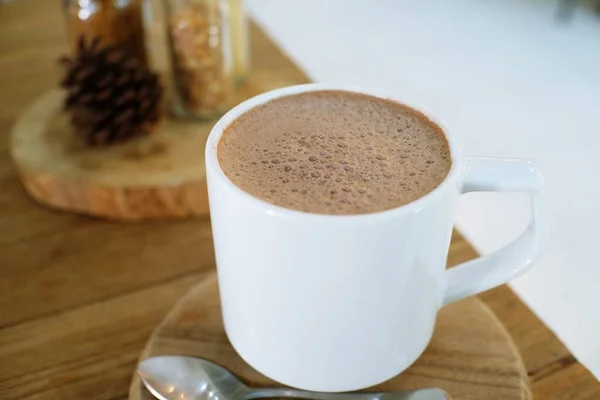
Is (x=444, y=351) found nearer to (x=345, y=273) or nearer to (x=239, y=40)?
(x=345, y=273)

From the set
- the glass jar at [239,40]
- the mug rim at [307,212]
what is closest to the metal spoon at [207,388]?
the mug rim at [307,212]

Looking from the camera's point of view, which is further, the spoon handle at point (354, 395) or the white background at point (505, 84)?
the white background at point (505, 84)

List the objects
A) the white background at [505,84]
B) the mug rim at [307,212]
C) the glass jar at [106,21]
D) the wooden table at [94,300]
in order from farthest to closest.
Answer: the glass jar at [106,21] → the white background at [505,84] → the wooden table at [94,300] → the mug rim at [307,212]

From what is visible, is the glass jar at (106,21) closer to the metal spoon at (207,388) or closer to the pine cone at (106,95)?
the pine cone at (106,95)

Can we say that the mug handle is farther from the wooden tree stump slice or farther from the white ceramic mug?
the wooden tree stump slice

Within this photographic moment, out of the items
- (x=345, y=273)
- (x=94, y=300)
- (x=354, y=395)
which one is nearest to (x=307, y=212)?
(x=345, y=273)

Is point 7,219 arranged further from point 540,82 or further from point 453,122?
point 540,82
